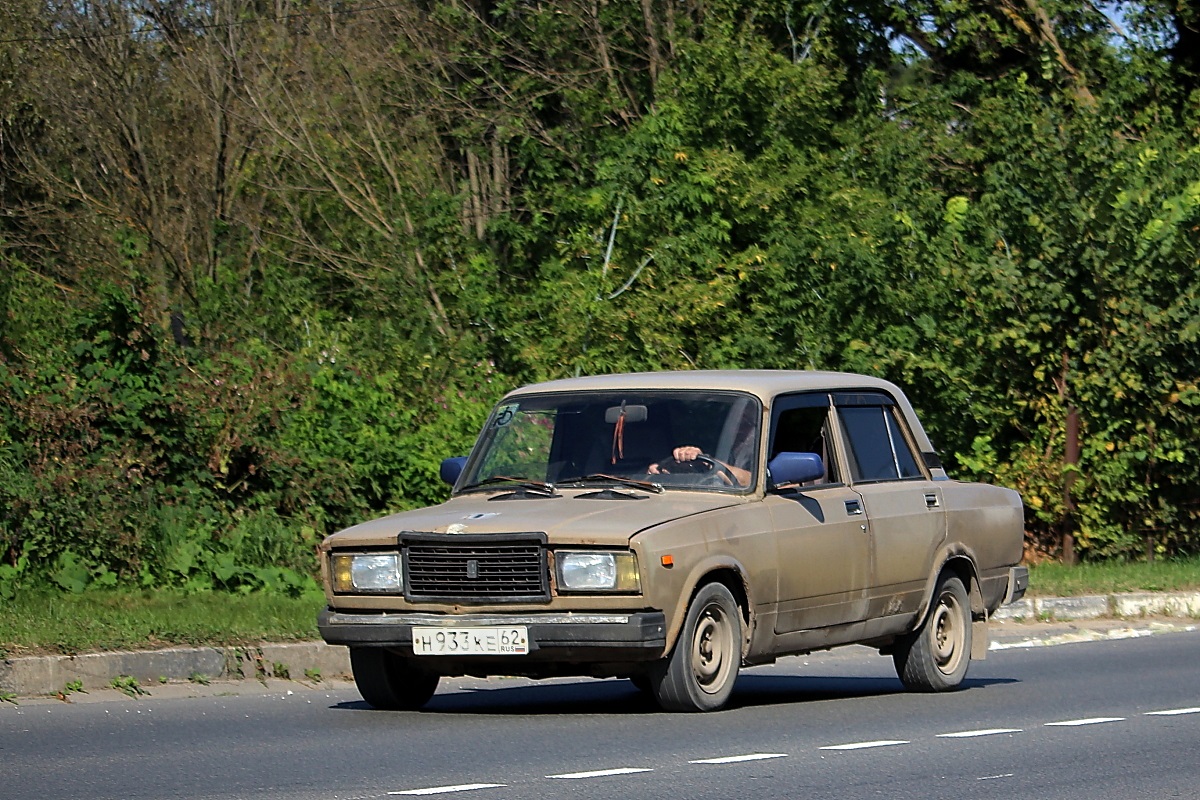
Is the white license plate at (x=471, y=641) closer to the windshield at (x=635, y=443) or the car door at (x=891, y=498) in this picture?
the windshield at (x=635, y=443)

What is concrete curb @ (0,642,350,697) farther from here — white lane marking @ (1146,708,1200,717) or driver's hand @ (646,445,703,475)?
white lane marking @ (1146,708,1200,717)

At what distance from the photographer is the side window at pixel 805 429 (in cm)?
1072

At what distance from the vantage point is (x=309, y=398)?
18.9 metres

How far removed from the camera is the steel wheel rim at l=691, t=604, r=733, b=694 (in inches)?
382

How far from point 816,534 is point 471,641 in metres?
2.15

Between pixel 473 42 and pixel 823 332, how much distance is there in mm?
11111

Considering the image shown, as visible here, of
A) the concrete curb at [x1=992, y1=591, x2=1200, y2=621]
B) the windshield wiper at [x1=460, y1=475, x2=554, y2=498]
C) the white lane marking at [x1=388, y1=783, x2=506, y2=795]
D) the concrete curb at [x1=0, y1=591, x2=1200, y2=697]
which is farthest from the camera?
the concrete curb at [x1=992, y1=591, x2=1200, y2=621]

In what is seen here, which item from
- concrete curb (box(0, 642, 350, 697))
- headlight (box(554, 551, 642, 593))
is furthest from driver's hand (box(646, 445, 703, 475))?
concrete curb (box(0, 642, 350, 697))

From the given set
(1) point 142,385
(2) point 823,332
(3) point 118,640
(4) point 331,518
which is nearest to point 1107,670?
(3) point 118,640

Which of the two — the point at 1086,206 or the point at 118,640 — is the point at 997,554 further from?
the point at 1086,206

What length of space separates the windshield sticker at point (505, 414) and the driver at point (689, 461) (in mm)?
1032

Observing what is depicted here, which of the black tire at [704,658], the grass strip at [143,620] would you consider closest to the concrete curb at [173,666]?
the grass strip at [143,620]

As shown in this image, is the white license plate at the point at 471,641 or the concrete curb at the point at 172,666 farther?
the concrete curb at the point at 172,666

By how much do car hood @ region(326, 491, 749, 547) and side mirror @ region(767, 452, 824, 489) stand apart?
0.25 m
